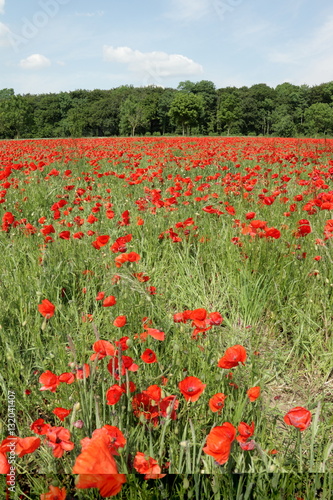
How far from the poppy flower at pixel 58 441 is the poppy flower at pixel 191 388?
359mm

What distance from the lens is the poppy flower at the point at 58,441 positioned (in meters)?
1.11

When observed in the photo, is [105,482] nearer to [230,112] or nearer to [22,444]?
[22,444]

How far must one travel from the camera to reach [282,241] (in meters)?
2.77

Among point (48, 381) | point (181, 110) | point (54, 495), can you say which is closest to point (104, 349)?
point (48, 381)

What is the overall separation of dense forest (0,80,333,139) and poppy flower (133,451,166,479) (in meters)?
51.6

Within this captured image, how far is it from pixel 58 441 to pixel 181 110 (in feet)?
185

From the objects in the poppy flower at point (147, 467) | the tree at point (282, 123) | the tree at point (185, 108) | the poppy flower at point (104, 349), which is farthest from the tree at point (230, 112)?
the poppy flower at point (147, 467)

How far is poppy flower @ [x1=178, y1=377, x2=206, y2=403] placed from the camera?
1.18 m

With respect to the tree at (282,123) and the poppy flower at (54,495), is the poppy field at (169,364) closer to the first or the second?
the poppy flower at (54,495)

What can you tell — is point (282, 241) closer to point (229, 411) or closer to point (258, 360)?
point (258, 360)

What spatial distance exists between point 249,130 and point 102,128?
2815 cm

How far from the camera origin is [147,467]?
3.54 ft

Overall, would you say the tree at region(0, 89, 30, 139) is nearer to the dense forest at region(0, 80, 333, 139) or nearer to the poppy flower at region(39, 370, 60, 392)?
the dense forest at region(0, 80, 333, 139)

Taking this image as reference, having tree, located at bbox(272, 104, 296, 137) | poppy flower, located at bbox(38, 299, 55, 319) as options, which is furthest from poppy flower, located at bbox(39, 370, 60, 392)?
tree, located at bbox(272, 104, 296, 137)
